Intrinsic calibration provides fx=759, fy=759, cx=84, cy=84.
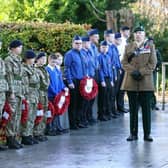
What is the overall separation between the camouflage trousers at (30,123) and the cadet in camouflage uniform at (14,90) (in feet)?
1.08

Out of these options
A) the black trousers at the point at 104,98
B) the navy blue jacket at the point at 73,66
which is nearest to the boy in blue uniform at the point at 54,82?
the navy blue jacket at the point at 73,66

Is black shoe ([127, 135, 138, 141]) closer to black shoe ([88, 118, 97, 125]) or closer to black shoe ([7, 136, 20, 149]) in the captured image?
black shoe ([7, 136, 20, 149])

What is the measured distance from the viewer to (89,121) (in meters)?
17.9

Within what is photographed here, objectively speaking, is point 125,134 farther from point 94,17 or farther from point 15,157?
point 94,17

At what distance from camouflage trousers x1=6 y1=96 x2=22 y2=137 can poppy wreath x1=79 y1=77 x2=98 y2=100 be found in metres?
3.24

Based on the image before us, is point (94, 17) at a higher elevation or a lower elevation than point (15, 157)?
higher

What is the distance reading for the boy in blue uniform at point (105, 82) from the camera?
60.4ft

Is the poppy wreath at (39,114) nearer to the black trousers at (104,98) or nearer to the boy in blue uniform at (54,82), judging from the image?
the boy in blue uniform at (54,82)

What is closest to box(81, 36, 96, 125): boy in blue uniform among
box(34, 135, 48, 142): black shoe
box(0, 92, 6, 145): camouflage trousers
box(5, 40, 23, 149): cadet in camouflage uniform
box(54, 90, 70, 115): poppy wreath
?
box(54, 90, 70, 115): poppy wreath

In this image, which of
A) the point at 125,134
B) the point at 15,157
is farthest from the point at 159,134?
the point at 15,157

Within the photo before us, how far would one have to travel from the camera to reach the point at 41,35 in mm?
18047

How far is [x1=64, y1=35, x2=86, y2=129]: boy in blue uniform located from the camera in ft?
54.5

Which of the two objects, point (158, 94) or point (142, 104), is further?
point (158, 94)

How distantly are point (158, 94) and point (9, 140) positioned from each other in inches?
535
